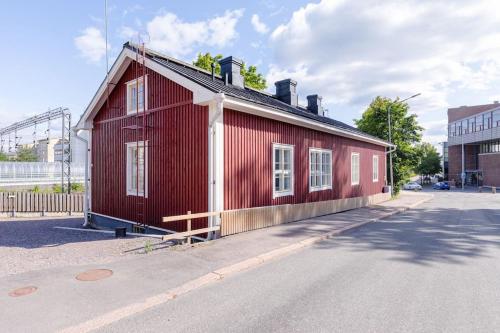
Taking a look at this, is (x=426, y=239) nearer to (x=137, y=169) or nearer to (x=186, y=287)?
(x=186, y=287)

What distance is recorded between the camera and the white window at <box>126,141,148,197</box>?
10.8m

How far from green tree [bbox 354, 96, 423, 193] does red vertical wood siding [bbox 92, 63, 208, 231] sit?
22.9 meters

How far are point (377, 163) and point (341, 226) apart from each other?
39.6 feet

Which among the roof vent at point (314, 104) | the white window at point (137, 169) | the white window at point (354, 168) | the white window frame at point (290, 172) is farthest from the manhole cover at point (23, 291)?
the roof vent at point (314, 104)

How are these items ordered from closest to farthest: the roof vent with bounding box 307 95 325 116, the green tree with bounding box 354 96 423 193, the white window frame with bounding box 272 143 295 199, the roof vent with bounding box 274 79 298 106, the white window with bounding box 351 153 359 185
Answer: the white window frame with bounding box 272 143 295 199 → the white window with bounding box 351 153 359 185 → the roof vent with bounding box 274 79 298 106 → the roof vent with bounding box 307 95 325 116 → the green tree with bounding box 354 96 423 193

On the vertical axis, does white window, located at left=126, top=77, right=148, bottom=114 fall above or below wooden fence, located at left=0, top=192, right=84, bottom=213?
above

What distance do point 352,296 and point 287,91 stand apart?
14.6m

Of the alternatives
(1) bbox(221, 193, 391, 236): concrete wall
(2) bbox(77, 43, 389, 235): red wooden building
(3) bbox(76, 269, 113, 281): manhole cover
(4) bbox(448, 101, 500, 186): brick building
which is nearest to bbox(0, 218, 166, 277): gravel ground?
(3) bbox(76, 269, 113, 281): manhole cover

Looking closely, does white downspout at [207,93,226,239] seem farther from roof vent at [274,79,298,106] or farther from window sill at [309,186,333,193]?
roof vent at [274,79,298,106]

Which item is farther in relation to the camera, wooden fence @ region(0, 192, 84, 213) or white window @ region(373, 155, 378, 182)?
white window @ region(373, 155, 378, 182)

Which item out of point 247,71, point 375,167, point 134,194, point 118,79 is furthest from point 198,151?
point 247,71

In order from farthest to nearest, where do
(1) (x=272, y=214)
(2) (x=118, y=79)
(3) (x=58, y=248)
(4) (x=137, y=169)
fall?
(2) (x=118, y=79) → (4) (x=137, y=169) → (1) (x=272, y=214) → (3) (x=58, y=248)

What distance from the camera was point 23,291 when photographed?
500 centimetres

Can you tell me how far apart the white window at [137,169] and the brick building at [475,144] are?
56.3 meters
